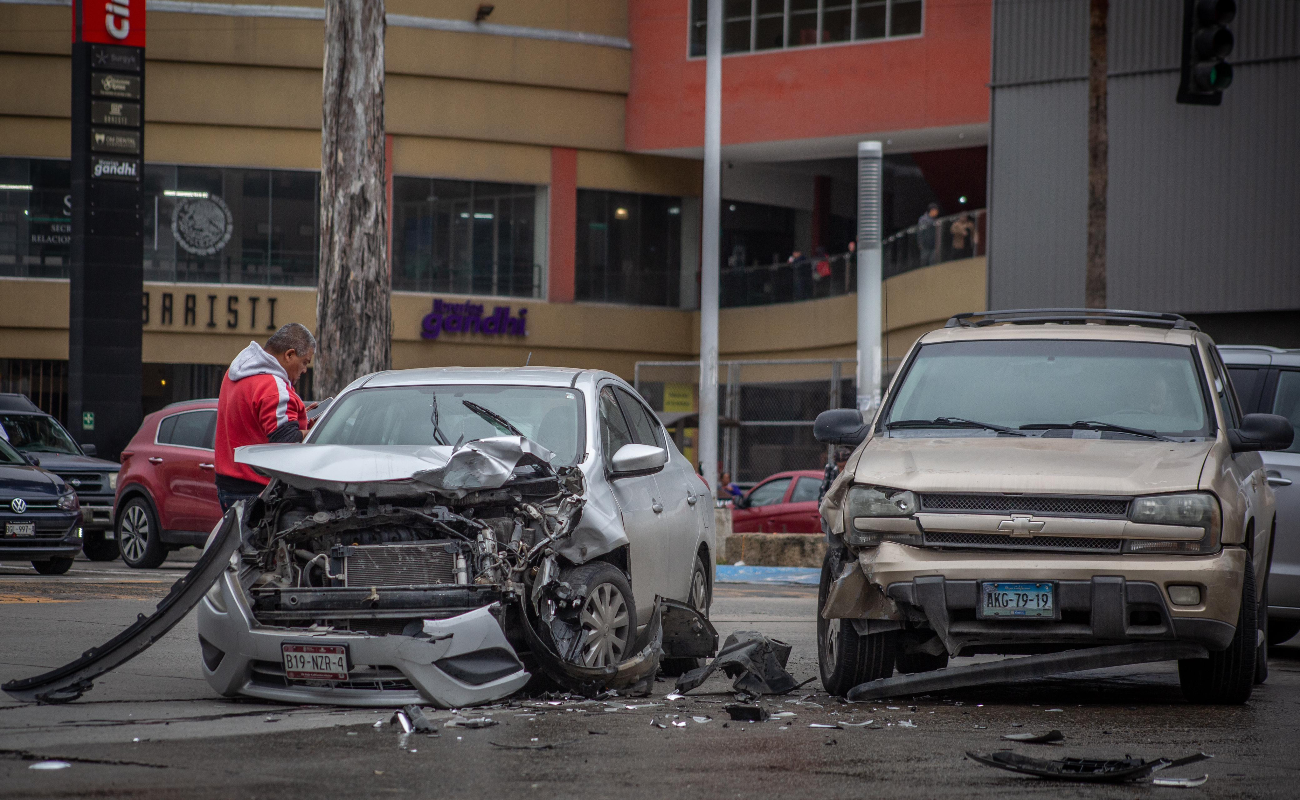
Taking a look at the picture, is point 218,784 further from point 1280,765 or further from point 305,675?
point 1280,765

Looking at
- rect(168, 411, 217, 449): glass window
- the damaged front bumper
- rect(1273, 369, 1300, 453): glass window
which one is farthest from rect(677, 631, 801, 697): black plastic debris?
rect(168, 411, 217, 449): glass window

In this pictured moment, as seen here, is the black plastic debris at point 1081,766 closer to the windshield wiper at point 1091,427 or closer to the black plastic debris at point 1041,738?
the black plastic debris at point 1041,738

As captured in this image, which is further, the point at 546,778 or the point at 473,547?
the point at 473,547

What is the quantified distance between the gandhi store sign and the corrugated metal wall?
14.2 m

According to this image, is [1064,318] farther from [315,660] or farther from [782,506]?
[782,506]

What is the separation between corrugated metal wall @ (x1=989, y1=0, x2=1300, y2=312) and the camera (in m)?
23.3

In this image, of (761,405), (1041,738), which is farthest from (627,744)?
(761,405)

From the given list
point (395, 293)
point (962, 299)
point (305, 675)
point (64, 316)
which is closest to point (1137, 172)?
point (962, 299)

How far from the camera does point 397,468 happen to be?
7.05 m

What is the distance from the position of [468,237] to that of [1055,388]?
3012 cm

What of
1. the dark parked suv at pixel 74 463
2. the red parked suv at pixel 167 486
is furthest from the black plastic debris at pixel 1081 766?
the dark parked suv at pixel 74 463

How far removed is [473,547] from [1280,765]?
3.37 m

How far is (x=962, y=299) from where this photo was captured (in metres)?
28.9

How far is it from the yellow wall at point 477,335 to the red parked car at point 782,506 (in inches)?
402
